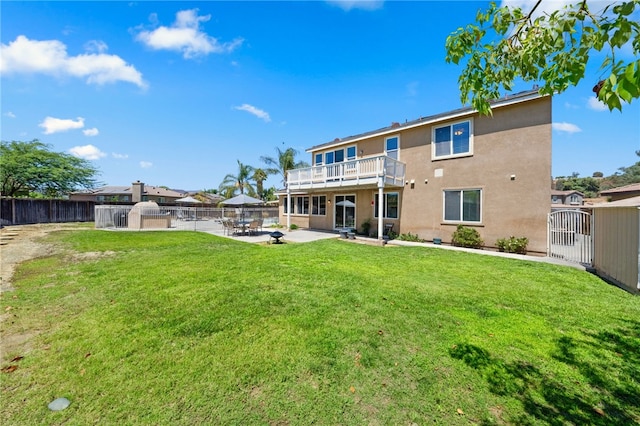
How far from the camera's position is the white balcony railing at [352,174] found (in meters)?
13.7

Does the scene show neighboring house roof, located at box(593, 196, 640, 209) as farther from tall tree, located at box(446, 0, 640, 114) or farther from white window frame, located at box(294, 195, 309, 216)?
white window frame, located at box(294, 195, 309, 216)

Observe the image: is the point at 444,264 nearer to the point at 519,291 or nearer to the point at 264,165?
the point at 519,291

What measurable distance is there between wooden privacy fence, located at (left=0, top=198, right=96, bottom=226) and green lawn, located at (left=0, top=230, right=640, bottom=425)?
2243 centimetres

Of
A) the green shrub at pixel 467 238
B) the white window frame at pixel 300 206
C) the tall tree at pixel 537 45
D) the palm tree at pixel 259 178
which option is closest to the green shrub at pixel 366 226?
the green shrub at pixel 467 238

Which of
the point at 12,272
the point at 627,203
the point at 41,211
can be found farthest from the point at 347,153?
the point at 41,211

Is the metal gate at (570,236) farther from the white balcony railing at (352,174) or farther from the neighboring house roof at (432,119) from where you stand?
the white balcony railing at (352,174)

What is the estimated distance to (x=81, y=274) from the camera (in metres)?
6.65

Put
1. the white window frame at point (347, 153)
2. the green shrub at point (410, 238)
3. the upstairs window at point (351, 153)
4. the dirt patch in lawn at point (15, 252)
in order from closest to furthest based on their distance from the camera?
the dirt patch in lawn at point (15, 252), the green shrub at point (410, 238), the white window frame at point (347, 153), the upstairs window at point (351, 153)

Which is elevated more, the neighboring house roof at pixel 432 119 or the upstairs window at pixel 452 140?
the neighboring house roof at pixel 432 119

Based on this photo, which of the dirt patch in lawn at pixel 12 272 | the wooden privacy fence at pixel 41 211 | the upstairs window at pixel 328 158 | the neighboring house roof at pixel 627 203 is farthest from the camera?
the wooden privacy fence at pixel 41 211

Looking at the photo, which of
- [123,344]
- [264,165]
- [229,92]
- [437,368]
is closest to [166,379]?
[123,344]

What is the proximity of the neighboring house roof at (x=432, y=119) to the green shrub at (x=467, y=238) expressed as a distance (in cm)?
559

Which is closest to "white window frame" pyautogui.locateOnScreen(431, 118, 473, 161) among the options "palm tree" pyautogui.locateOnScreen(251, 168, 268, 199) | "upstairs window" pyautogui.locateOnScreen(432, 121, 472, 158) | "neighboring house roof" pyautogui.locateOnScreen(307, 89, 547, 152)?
"upstairs window" pyautogui.locateOnScreen(432, 121, 472, 158)

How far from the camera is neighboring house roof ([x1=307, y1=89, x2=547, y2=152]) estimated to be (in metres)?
10.8
